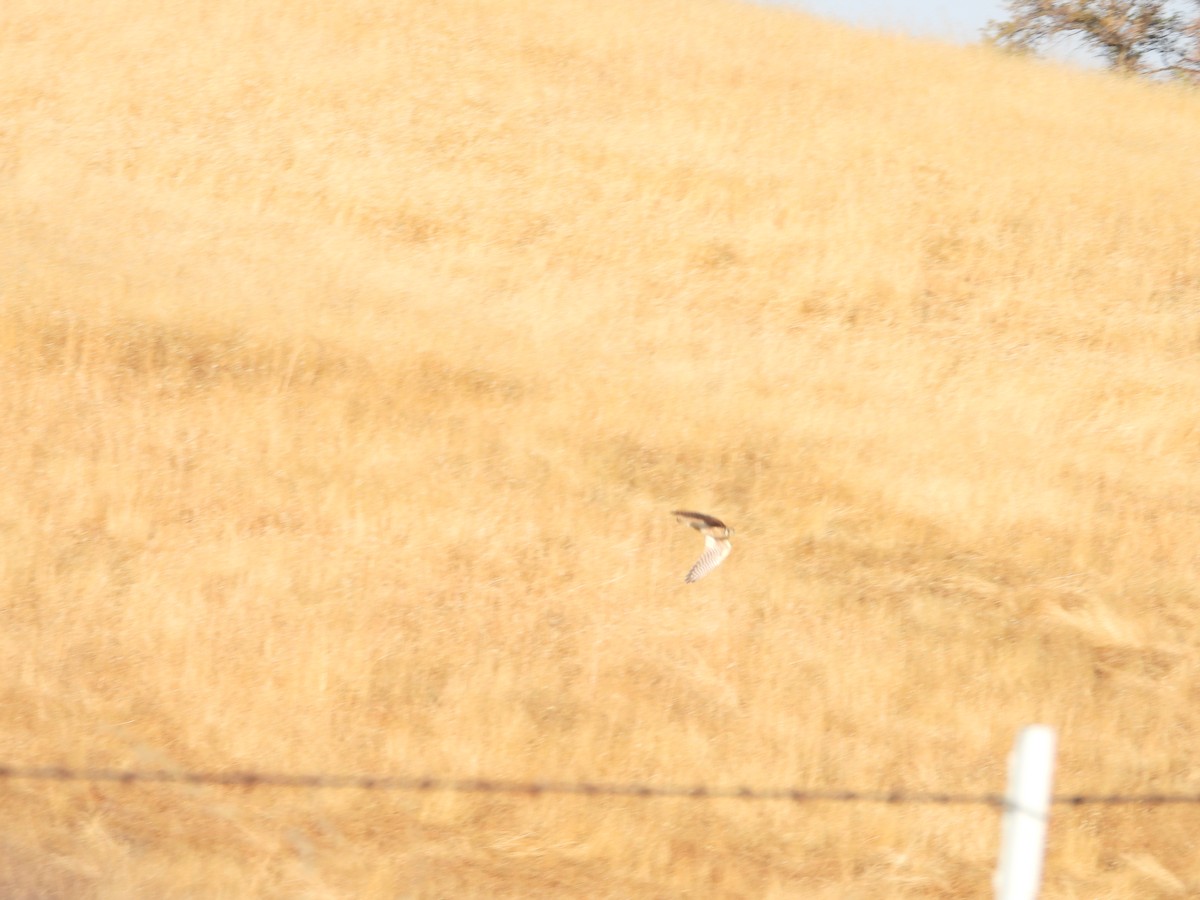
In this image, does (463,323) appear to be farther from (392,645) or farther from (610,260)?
(392,645)

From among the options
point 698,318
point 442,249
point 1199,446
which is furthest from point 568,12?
point 1199,446

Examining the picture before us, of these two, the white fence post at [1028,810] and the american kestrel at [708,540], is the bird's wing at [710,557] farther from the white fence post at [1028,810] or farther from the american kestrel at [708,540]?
the white fence post at [1028,810]

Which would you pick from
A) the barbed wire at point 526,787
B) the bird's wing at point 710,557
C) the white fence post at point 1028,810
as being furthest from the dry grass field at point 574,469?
the white fence post at point 1028,810

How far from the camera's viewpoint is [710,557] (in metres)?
8.05

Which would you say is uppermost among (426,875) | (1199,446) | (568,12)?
(568,12)

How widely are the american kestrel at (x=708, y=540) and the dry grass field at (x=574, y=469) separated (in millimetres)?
116

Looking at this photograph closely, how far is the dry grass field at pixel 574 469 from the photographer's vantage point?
6215 mm

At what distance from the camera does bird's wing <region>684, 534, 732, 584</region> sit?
7.97 m

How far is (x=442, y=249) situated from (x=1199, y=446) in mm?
6825

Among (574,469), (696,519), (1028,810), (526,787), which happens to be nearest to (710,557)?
(696,519)

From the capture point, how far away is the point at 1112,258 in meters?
13.2

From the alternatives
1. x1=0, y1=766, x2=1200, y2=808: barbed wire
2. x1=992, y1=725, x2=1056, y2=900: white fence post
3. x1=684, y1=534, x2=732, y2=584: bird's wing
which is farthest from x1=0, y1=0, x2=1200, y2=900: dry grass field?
x1=992, y1=725, x2=1056, y2=900: white fence post

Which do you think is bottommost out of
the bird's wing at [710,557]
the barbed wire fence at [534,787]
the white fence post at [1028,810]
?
the barbed wire fence at [534,787]

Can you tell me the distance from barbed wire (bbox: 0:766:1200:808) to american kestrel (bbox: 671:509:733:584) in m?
1.76
